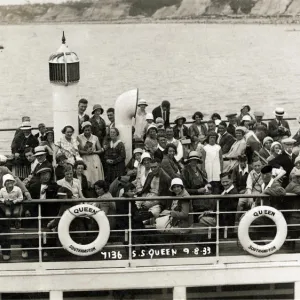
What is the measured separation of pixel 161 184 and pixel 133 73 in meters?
41.1

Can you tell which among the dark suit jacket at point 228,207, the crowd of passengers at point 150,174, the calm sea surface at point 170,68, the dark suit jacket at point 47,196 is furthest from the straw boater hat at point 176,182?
the calm sea surface at point 170,68

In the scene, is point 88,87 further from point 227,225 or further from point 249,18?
point 227,225

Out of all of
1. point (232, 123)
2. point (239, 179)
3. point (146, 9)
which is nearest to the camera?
point (239, 179)

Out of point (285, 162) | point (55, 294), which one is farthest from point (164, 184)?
point (55, 294)

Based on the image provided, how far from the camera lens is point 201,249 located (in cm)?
951

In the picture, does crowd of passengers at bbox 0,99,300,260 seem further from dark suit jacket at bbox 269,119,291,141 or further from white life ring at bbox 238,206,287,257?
dark suit jacket at bbox 269,119,291,141

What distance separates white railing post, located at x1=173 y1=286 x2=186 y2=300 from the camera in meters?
9.38

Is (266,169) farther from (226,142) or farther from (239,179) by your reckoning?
(226,142)

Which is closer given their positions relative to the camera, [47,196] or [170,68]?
[47,196]

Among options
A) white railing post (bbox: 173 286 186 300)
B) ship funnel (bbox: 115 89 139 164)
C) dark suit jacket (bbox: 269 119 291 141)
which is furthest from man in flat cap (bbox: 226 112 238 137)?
white railing post (bbox: 173 286 186 300)

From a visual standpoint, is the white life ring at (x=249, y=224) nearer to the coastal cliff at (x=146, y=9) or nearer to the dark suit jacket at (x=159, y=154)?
the dark suit jacket at (x=159, y=154)

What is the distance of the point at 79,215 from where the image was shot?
9086 millimetres

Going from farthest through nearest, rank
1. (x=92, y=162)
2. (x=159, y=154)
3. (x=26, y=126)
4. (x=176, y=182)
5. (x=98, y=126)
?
(x=98, y=126) < (x=26, y=126) < (x=159, y=154) < (x=92, y=162) < (x=176, y=182)

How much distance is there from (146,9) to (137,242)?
41933mm
